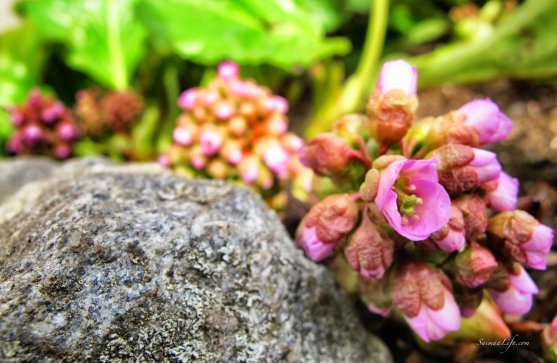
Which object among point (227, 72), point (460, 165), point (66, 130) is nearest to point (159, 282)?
point (460, 165)

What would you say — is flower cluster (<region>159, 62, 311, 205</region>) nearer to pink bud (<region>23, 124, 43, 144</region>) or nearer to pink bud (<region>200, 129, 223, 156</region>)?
pink bud (<region>200, 129, 223, 156</region>)

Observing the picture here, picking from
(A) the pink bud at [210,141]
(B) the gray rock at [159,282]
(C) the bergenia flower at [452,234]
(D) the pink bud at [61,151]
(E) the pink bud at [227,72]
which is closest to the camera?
(B) the gray rock at [159,282]

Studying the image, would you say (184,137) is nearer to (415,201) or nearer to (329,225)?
(329,225)

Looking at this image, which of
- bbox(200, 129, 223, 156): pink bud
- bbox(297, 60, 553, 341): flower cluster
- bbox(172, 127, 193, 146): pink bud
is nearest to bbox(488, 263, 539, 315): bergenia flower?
bbox(297, 60, 553, 341): flower cluster

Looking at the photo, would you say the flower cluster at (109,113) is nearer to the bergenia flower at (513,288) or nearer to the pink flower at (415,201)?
the pink flower at (415,201)

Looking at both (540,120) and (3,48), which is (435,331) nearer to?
(540,120)

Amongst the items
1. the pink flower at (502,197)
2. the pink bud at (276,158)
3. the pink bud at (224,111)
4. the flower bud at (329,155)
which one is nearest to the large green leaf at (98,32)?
the pink bud at (224,111)
